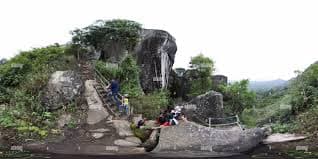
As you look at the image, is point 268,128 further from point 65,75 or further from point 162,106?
point 65,75

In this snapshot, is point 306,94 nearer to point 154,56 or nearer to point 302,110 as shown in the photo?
point 302,110

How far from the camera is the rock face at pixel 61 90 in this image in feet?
67.4

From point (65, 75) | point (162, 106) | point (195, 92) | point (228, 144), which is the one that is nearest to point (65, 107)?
point (65, 75)

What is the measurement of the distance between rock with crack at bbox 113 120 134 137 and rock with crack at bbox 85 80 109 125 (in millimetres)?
1012

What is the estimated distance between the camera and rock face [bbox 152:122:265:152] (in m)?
16.5

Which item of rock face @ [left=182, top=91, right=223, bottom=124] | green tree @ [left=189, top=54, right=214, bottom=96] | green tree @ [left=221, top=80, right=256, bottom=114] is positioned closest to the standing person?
rock face @ [left=182, top=91, right=223, bottom=124]

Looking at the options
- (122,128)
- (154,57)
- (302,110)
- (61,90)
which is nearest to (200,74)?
(154,57)

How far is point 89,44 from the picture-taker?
2644cm

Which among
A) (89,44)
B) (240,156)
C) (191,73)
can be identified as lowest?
(240,156)

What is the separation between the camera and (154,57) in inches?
1167

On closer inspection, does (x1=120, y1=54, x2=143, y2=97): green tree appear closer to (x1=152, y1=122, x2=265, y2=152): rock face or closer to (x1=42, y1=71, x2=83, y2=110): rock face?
(x1=42, y1=71, x2=83, y2=110): rock face

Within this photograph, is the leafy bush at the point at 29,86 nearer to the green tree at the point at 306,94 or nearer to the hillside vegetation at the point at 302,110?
the hillside vegetation at the point at 302,110

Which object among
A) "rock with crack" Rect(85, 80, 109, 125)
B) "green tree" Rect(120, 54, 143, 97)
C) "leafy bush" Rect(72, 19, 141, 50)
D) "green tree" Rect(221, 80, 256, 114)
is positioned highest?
"leafy bush" Rect(72, 19, 141, 50)

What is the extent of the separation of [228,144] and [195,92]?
17.1 meters
